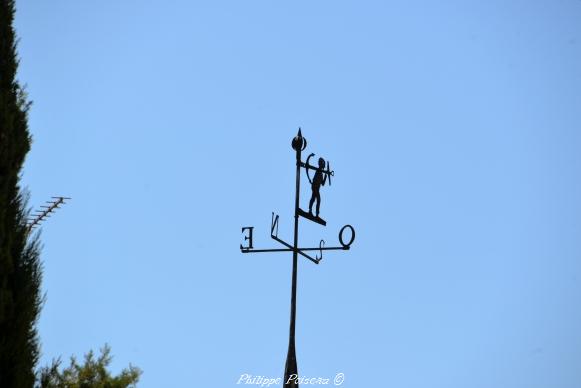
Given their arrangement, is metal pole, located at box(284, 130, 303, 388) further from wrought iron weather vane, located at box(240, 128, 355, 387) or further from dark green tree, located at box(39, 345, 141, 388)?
dark green tree, located at box(39, 345, 141, 388)

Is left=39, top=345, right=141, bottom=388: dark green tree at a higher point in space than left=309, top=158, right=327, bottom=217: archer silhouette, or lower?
lower

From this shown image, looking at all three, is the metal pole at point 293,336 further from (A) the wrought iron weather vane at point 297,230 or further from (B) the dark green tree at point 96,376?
(B) the dark green tree at point 96,376

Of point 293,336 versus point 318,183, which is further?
Answer: point 318,183

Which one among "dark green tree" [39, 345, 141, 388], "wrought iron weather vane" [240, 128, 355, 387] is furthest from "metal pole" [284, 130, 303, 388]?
"dark green tree" [39, 345, 141, 388]

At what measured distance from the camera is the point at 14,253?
6.03m

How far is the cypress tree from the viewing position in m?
5.74

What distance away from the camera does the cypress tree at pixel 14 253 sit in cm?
574

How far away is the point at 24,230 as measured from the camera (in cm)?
620

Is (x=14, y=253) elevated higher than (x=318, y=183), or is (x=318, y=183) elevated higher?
(x=318, y=183)

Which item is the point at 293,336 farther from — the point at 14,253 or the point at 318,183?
the point at 14,253

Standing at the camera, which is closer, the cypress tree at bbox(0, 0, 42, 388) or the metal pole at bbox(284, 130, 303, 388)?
the metal pole at bbox(284, 130, 303, 388)

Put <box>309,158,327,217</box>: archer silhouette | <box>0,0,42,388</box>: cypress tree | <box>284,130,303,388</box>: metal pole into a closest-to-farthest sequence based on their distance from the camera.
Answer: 1. <box>284,130,303,388</box>: metal pole
2. <box>0,0,42,388</box>: cypress tree
3. <box>309,158,327,217</box>: archer silhouette

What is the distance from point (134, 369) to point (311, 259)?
433 cm

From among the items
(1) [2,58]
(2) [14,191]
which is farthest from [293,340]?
(1) [2,58]
